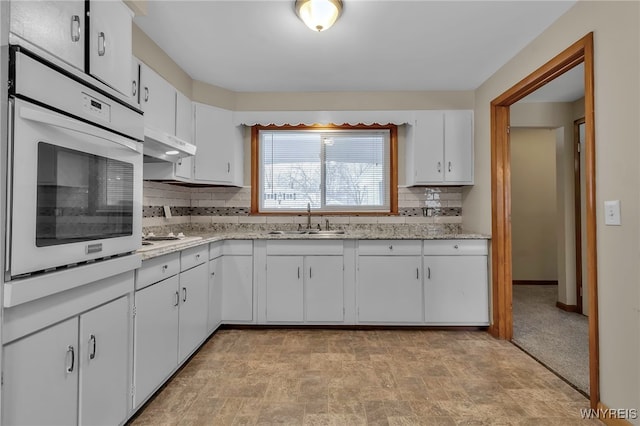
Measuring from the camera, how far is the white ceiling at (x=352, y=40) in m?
2.19

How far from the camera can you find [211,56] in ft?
9.32

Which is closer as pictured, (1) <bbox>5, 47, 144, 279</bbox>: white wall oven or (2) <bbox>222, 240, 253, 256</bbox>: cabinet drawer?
(1) <bbox>5, 47, 144, 279</bbox>: white wall oven

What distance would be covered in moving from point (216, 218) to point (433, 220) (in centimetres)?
239

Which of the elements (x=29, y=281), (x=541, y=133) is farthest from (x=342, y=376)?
(x=541, y=133)

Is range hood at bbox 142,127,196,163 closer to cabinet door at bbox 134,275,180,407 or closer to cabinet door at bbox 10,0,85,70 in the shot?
cabinet door at bbox 10,0,85,70

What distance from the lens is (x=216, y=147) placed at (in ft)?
11.3

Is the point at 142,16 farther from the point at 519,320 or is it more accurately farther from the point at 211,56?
the point at 519,320

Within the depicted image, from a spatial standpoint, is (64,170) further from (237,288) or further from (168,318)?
(237,288)

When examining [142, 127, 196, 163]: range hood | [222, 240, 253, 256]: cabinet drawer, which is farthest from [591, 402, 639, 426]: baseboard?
[142, 127, 196, 163]: range hood

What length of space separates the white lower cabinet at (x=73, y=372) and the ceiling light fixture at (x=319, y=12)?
1.90 meters

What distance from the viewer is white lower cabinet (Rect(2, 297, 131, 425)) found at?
3.59 ft

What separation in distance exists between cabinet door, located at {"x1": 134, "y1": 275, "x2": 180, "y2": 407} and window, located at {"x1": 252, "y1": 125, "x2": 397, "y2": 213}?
182 centimetres

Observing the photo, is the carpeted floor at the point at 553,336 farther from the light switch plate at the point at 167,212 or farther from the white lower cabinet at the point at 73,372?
the light switch plate at the point at 167,212
